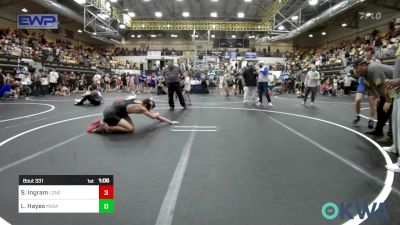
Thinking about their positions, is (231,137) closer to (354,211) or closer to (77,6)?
(354,211)

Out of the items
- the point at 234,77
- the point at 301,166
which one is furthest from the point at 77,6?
the point at 301,166

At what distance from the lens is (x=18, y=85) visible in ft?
53.1

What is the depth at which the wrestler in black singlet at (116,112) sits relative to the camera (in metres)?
5.67

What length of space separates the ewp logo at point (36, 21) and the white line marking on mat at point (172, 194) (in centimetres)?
1749

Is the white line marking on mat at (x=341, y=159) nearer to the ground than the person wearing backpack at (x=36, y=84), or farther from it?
nearer to the ground

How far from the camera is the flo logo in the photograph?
7.62 ft

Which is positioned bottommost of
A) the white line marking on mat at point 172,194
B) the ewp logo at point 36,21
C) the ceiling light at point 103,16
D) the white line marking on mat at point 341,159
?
the white line marking on mat at point 172,194

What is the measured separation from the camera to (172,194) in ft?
9.04

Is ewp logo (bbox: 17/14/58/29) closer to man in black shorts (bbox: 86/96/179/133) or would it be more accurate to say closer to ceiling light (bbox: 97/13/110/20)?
ceiling light (bbox: 97/13/110/20)

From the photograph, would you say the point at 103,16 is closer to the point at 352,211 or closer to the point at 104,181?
the point at 104,181

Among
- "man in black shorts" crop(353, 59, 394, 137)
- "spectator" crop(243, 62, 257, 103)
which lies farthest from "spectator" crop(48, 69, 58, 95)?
"man in black shorts" crop(353, 59, 394, 137)
